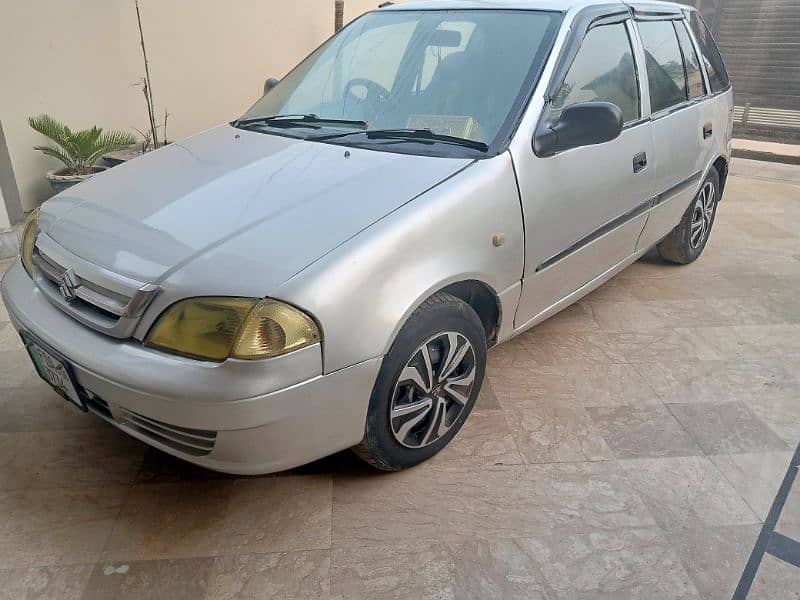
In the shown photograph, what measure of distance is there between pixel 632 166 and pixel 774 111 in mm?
7825

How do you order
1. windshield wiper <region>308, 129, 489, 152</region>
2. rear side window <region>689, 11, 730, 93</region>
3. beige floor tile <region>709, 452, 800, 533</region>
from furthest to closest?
rear side window <region>689, 11, 730, 93</region>, windshield wiper <region>308, 129, 489, 152</region>, beige floor tile <region>709, 452, 800, 533</region>

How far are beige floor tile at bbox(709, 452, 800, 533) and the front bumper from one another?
4.69ft

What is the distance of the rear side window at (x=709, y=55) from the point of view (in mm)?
3910

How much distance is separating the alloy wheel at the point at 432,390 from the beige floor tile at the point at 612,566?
51cm

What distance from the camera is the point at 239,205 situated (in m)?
2.09

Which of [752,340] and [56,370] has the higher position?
[56,370]

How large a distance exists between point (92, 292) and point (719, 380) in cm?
273

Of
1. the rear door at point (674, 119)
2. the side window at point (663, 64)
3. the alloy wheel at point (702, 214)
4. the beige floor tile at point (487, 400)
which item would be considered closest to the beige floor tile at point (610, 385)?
the beige floor tile at point (487, 400)

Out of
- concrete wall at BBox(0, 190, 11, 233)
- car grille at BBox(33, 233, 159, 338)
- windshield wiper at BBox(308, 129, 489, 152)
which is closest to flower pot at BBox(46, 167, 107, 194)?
concrete wall at BBox(0, 190, 11, 233)

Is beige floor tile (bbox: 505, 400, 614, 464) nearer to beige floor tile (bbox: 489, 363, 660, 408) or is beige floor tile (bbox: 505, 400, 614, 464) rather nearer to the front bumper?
beige floor tile (bbox: 489, 363, 660, 408)

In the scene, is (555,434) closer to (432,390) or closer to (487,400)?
(487,400)

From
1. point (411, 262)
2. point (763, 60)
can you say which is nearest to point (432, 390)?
point (411, 262)

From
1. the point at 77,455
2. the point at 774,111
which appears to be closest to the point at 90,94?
the point at 77,455

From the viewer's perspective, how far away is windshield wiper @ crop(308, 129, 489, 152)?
92.4 inches
